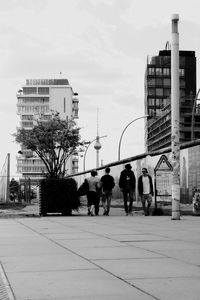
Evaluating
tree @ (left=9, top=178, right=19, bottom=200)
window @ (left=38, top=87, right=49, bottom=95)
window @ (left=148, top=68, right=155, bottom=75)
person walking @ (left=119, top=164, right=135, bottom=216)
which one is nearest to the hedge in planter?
person walking @ (left=119, top=164, right=135, bottom=216)

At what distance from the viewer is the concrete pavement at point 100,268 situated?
4.89 m

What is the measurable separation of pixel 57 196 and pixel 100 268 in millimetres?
14269

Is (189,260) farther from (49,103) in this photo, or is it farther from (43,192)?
(49,103)

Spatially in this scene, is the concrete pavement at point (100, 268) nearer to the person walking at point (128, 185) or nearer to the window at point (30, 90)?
the person walking at point (128, 185)

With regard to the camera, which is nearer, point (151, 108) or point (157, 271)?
point (157, 271)

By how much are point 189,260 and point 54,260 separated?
152 cm

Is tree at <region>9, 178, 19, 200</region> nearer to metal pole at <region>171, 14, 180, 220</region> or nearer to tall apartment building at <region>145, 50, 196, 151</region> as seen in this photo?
metal pole at <region>171, 14, 180, 220</region>

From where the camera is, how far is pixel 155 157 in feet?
69.4

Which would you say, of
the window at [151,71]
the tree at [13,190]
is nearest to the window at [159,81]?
the window at [151,71]

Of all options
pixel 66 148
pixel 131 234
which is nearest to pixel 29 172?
pixel 66 148

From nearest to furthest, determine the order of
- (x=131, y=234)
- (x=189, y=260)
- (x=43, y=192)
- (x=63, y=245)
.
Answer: (x=189, y=260)
(x=63, y=245)
(x=131, y=234)
(x=43, y=192)

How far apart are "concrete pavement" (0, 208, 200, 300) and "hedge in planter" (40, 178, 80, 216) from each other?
1017 cm

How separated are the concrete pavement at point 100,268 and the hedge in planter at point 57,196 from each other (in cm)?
1017

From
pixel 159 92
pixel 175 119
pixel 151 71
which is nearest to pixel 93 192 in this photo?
pixel 175 119
